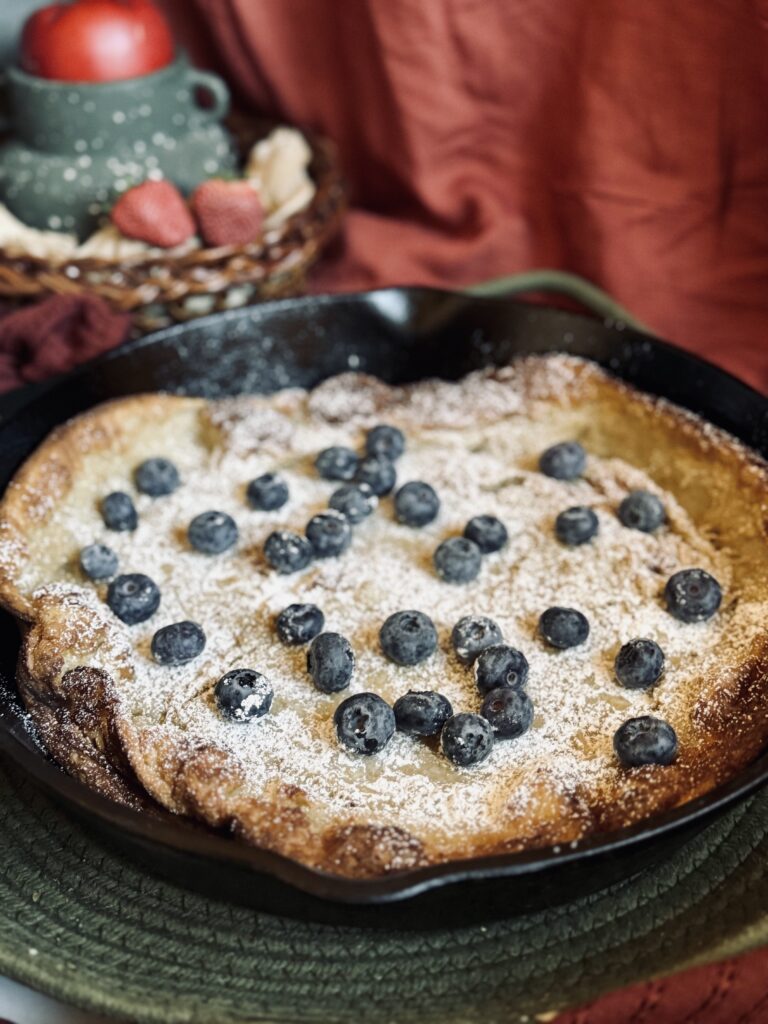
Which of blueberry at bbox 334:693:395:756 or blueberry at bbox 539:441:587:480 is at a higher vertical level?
blueberry at bbox 334:693:395:756

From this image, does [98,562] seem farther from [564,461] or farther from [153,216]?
[153,216]

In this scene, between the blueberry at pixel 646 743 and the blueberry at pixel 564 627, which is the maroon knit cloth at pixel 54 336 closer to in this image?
the blueberry at pixel 564 627

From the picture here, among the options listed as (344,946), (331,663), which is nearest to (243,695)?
(331,663)

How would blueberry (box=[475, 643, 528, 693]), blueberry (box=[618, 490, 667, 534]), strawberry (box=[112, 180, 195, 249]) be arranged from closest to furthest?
1. blueberry (box=[475, 643, 528, 693])
2. blueberry (box=[618, 490, 667, 534])
3. strawberry (box=[112, 180, 195, 249])

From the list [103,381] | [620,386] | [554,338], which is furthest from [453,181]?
[103,381]

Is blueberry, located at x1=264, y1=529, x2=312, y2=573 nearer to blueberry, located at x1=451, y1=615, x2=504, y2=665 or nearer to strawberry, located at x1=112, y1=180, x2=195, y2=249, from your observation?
blueberry, located at x1=451, y1=615, x2=504, y2=665

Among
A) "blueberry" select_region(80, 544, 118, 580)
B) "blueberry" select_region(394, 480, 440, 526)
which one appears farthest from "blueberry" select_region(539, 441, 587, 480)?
"blueberry" select_region(80, 544, 118, 580)

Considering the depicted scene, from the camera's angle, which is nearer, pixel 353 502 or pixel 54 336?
pixel 353 502

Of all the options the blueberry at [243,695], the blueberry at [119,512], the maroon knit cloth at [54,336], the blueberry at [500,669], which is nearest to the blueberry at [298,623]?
the blueberry at [243,695]

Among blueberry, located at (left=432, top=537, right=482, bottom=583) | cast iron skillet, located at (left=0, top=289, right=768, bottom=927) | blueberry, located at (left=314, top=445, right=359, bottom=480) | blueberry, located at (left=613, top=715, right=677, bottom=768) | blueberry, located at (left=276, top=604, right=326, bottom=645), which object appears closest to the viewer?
cast iron skillet, located at (left=0, top=289, right=768, bottom=927)
